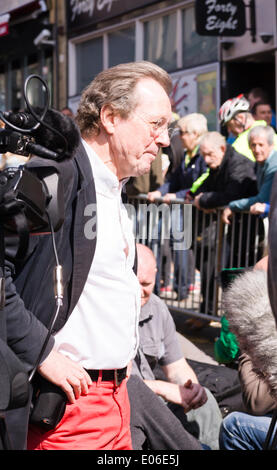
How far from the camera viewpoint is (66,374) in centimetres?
213

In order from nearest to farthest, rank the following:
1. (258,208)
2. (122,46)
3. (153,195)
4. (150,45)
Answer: (258,208)
(153,195)
(150,45)
(122,46)

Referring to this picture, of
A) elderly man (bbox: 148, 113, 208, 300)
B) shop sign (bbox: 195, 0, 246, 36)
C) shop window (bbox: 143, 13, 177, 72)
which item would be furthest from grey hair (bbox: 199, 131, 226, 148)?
shop window (bbox: 143, 13, 177, 72)

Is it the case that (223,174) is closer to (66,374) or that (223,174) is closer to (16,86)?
(66,374)

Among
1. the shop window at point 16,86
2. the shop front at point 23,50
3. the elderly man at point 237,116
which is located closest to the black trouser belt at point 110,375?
the elderly man at point 237,116

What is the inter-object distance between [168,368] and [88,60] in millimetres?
14239

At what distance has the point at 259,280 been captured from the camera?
251cm

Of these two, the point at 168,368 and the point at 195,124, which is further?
the point at 195,124

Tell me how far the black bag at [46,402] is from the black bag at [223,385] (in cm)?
245

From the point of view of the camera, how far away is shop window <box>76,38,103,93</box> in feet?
55.3

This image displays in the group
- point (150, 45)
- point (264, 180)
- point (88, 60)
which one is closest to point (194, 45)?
point (150, 45)

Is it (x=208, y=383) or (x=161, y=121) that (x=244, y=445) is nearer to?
(x=208, y=383)

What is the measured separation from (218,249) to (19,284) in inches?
189

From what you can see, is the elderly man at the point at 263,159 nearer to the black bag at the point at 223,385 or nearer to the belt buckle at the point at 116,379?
the black bag at the point at 223,385

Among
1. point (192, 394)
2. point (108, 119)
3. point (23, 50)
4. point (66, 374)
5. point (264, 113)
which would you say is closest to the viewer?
point (66, 374)
